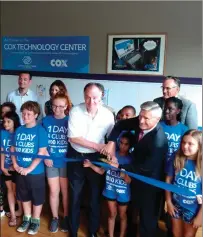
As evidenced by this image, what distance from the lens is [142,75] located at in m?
1.55

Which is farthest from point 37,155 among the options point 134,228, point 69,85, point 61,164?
point 134,228

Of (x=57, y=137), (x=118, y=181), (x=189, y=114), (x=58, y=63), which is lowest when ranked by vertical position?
(x=118, y=181)

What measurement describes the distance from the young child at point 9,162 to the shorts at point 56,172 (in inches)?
10.0

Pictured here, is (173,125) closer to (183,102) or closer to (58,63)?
(183,102)

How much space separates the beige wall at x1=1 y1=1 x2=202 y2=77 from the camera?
144cm

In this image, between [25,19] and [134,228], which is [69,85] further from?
[134,228]

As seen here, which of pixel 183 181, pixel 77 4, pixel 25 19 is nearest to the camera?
pixel 183 181

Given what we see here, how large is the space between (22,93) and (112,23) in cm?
70

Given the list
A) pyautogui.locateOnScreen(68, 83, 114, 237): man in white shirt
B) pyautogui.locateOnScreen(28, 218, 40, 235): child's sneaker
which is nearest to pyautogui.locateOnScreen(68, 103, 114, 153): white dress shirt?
pyautogui.locateOnScreen(68, 83, 114, 237): man in white shirt

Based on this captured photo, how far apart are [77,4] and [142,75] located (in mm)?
555

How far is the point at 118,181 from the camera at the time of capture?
166 cm

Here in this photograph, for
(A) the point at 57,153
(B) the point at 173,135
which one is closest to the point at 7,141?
(A) the point at 57,153

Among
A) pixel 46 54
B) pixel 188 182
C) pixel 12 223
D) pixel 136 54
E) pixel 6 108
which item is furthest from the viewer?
pixel 12 223

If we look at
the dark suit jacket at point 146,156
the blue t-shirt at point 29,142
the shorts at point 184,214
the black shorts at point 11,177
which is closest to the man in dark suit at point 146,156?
the dark suit jacket at point 146,156
